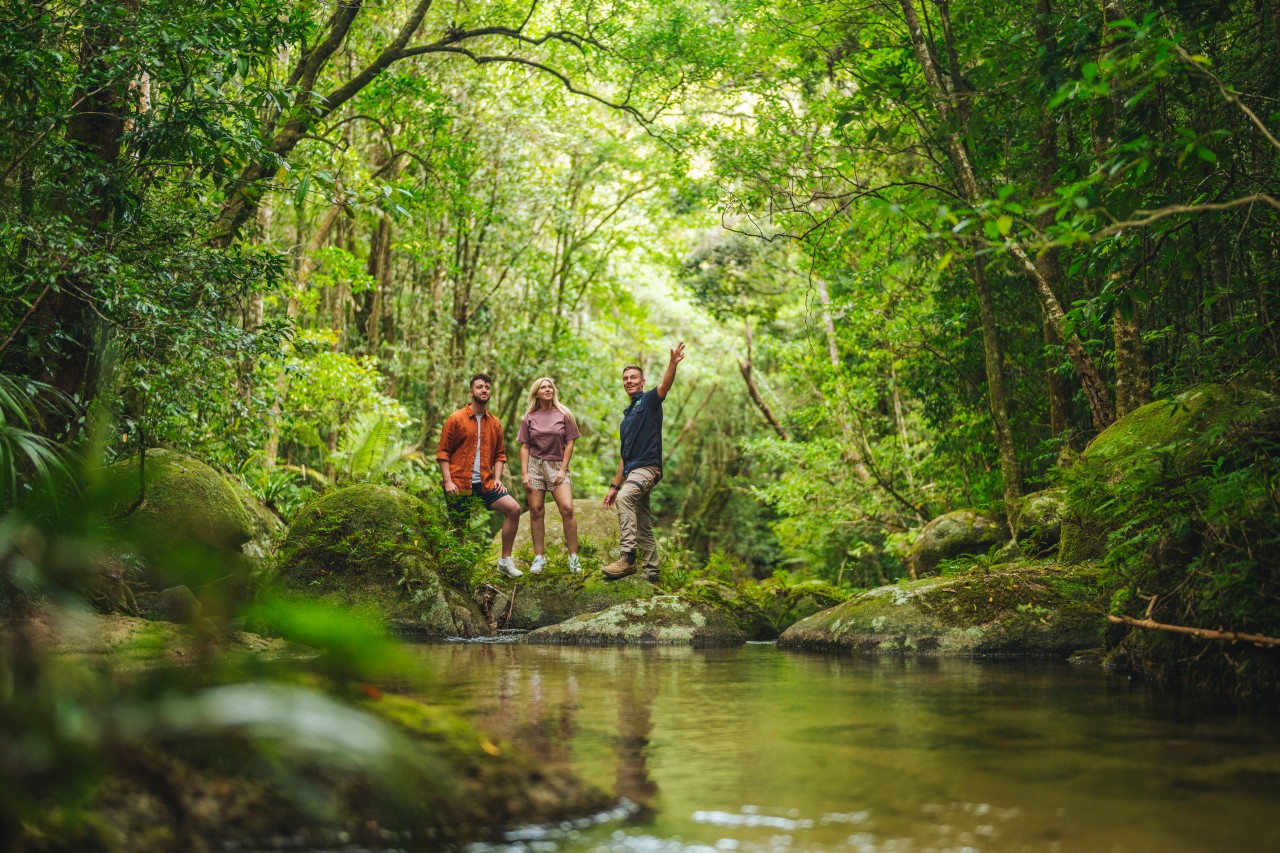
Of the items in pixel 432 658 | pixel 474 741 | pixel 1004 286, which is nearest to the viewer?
pixel 474 741

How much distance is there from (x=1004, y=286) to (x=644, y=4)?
7117mm

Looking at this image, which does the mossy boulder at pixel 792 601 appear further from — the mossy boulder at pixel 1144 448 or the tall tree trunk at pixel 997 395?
the mossy boulder at pixel 1144 448

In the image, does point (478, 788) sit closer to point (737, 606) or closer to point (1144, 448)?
point (1144, 448)

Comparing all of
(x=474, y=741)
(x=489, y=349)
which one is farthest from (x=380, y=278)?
(x=474, y=741)

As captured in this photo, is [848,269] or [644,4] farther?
[848,269]

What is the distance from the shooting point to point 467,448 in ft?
35.5

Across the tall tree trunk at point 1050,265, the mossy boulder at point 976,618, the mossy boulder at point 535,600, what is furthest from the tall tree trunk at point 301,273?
the tall tree trunk at point 1050,265

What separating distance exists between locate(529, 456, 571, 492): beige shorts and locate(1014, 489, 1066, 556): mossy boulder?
4664mm

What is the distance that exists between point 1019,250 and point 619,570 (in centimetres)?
517

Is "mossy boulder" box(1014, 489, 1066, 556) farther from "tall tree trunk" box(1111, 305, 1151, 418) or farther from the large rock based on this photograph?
the large rock

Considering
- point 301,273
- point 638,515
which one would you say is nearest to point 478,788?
point 638,515

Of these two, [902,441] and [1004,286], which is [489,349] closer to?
[902,441]

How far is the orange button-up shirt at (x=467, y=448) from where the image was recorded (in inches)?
424

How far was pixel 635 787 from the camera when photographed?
10.0 ft
